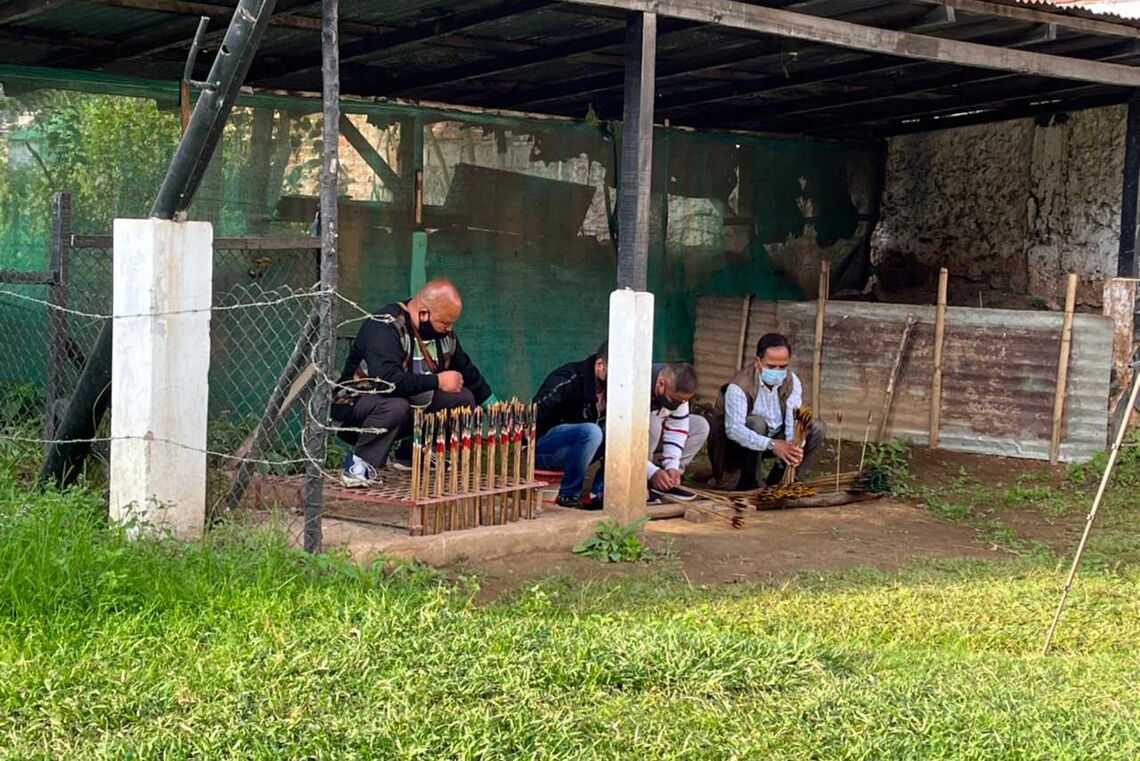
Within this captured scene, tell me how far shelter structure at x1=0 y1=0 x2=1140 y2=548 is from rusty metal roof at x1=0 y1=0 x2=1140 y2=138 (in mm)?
19

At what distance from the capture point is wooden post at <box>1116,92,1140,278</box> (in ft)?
37.9

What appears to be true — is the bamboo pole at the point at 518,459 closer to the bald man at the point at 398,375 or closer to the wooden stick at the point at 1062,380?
the bald man at the point at 398,375

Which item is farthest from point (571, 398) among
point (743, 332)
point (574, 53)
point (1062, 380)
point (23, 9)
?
point (1062, 380)

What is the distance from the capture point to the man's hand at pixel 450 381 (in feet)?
27.2

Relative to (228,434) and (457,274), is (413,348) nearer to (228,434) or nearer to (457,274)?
(228,434)

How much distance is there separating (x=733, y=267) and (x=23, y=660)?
10.2 m

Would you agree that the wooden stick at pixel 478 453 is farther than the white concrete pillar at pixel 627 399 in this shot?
No

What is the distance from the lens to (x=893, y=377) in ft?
41.3

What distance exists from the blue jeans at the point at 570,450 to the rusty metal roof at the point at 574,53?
2.60 metres

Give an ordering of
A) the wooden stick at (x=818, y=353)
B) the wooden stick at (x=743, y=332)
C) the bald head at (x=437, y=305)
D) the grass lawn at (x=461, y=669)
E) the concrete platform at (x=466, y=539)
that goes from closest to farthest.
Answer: the grass lawn at (x=461, y=669)
the concrete platform at (x=466, y=539)
the bald head at (x=437, y=305)
the wooden stick at (x=818, y=353)
the wooden stick at (x=743, y=332)

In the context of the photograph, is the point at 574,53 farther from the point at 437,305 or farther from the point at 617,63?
the point at 437,305

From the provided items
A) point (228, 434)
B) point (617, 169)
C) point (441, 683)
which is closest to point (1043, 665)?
point (441, 683)

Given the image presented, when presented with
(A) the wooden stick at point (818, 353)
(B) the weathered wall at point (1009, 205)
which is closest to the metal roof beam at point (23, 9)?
(A) the wooden stick at point (818, 353)

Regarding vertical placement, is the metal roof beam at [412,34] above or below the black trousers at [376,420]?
above
